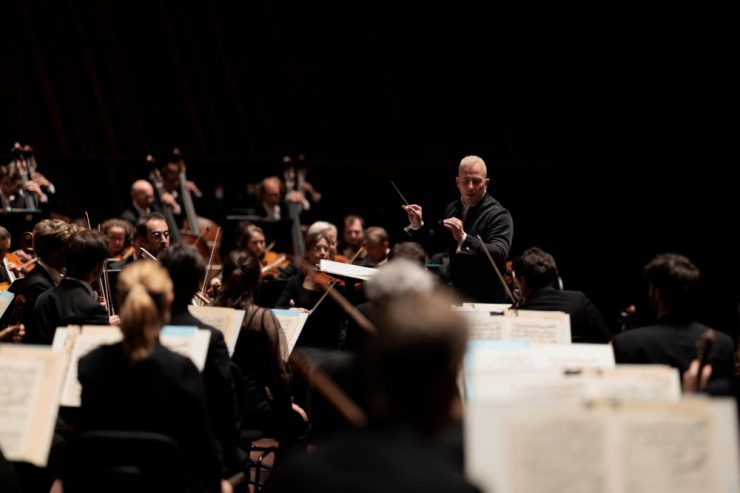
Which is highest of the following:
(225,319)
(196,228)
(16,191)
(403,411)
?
(16,191)

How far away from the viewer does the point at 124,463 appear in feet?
7.82

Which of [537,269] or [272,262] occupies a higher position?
[537,269]

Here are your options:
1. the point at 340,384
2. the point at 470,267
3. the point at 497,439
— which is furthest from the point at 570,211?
the point at 497,439

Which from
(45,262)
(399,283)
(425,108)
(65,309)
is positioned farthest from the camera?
(425,108)

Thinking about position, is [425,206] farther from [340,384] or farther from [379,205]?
[340,384]

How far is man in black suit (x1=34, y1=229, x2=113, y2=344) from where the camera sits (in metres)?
3.35

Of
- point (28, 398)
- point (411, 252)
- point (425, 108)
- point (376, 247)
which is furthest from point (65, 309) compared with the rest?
point (425, 108)

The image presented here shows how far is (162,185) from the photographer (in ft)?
23.9

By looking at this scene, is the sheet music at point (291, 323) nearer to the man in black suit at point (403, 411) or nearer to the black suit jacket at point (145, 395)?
the black suit jacket at point (145, 395)

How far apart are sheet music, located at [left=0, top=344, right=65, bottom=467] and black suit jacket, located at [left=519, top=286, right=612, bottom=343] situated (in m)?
2.20

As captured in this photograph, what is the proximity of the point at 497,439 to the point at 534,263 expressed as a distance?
2248 mm

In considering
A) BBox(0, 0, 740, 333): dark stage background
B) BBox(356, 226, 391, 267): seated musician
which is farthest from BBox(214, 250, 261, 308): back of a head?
BBox(0, 0, 740, 333): dark stage background

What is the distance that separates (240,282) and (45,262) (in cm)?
102

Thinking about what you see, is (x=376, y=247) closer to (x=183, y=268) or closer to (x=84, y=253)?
(x=84, y=253)
